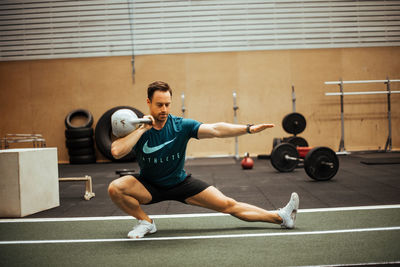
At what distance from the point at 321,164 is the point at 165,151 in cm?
318

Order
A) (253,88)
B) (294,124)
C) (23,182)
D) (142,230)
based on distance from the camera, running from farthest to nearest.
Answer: (253,88) < (294,124) < (23,182) < (142,230)

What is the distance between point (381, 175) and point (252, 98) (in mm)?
4333

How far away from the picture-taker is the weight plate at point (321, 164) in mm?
4938

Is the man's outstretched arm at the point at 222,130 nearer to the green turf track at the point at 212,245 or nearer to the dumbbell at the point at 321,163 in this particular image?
the green turf track at the point at 212,245

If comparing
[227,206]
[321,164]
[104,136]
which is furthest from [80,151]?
[227,206]

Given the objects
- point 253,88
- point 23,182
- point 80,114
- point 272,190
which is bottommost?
point 272,190

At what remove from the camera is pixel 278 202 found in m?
3.79

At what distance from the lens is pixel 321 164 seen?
500 centimetres

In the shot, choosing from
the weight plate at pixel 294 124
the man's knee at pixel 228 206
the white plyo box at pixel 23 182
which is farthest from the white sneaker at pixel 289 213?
the weight plate at pixel 294 124

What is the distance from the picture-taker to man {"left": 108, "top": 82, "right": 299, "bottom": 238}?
2.51 meters

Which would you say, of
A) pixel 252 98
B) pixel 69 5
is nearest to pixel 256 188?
pixel 252 98

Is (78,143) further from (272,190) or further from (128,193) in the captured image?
(128,193)

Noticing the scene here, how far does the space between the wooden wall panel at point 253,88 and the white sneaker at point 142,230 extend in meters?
6.39

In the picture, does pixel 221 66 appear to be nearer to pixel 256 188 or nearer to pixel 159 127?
pixel 256 188
